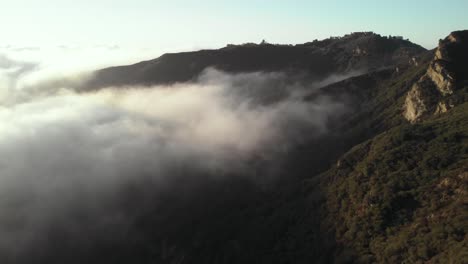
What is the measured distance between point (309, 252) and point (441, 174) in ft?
176

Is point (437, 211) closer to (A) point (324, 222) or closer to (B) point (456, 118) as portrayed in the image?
(A) point (324, 222)

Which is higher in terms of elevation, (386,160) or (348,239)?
(386,160)

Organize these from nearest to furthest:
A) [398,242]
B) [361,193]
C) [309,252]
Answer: [398,242]
[309,252]
[361,193]

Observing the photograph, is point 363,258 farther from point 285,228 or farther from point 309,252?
point 285,228

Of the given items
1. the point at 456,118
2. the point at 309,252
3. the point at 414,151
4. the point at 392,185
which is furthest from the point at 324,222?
the point at 456,118

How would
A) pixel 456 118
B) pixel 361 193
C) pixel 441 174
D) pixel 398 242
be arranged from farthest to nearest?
pixel 456 118, pixel 361 193, pixel 441 174, pixel 398 242

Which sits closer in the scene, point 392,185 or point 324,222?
point 392,185

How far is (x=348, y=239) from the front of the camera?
15225 centimetres

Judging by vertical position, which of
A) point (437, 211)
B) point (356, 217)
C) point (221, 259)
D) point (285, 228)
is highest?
point (437, 211)

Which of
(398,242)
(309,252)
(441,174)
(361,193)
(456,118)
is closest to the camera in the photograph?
(398,242)

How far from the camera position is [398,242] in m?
127

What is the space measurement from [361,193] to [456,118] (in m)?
55.9

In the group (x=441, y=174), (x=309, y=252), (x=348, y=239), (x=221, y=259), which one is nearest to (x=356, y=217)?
(x=348, y=239)

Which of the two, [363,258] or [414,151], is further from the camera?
[414,151]
